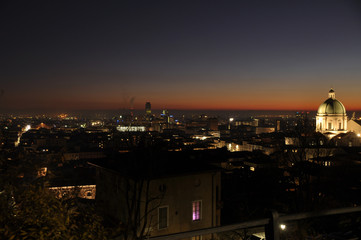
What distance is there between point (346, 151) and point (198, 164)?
28078 millimetres

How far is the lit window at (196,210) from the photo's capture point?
1141 centimetres

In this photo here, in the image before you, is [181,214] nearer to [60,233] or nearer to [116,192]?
[116,192]

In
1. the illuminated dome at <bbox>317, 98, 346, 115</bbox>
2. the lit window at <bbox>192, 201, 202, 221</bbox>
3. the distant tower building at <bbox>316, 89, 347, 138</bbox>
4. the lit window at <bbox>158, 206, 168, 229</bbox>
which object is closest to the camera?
the lit window at <bbox>158, 206, 168, 229</bbox>

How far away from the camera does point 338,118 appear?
48.3m

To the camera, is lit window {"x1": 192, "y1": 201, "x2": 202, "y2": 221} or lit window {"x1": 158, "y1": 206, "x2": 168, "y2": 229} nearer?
lit window {"x1": 158, "y1": 206, "x2": 168, "y2": 229}

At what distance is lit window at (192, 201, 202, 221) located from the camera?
11406mm

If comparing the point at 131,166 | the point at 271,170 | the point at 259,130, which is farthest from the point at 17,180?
the point at 259,130

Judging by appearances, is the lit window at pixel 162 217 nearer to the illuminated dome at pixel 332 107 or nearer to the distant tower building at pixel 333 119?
the distant tower building at pixel 333 119

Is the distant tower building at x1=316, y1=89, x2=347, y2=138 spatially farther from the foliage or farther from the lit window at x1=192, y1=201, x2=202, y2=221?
the foliage

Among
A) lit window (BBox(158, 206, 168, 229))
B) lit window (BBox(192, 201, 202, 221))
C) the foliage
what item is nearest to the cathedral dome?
lit window (BBox(192, 201, 202, 221))

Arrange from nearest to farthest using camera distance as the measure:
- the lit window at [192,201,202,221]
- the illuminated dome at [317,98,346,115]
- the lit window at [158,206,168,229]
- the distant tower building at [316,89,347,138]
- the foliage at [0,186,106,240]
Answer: the foliage at [0,186,106,240], the lit window at [158,206,168,229], the lit window at [192,201,202,221], the distant tower building at [316,89,347,138], the illuminated dome at [317,98,346,115]

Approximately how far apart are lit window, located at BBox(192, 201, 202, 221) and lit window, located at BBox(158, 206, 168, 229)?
119cm

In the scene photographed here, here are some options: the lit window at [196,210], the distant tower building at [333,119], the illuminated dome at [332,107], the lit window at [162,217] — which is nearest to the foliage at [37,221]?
the lit window at [162,217]

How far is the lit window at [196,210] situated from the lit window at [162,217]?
3.90 ft
